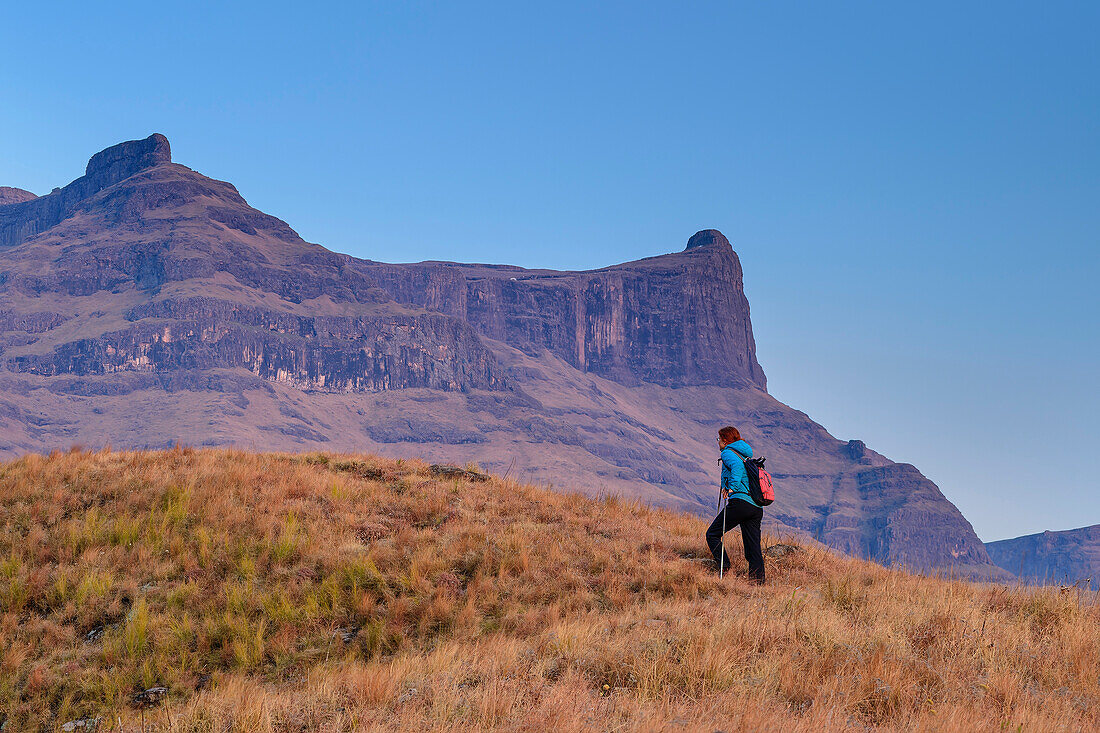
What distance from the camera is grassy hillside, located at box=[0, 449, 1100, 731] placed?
689 cm

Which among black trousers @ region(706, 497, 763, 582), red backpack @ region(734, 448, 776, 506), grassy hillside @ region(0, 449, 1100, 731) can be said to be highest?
red backpack @ region(734, 448, 776, 506)

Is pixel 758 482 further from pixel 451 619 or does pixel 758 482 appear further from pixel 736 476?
pixel 451 619

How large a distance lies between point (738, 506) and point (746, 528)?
0.50 m

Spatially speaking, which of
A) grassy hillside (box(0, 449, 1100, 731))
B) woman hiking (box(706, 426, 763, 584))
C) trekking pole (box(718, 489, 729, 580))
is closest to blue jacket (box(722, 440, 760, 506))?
woman hiking (box(706, 426, 763, 584))

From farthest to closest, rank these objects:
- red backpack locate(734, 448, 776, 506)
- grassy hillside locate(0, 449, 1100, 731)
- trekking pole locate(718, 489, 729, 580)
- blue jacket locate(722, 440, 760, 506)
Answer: trekking pole locate(718, 489, 729, 580) < blue jacket locate(722, 440, 760, 506) < red backpack locate(734, 448, 776, 506) < grassy hillside locate(0, 449, 1100, 731)

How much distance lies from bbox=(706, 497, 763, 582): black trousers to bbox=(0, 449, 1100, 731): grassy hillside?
352 mm

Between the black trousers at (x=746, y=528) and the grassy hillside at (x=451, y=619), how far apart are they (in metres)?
0.35

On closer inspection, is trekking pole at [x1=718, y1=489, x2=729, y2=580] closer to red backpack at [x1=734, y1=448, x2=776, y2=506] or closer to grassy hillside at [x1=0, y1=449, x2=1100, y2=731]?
grassy hillside at [x1=0, y1=449, x2=1100, y2=731]

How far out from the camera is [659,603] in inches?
427

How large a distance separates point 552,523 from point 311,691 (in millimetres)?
7482

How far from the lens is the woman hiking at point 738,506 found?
37.7 ft

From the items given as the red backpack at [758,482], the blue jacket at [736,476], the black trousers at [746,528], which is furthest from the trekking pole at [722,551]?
the red backpack at [758,482]

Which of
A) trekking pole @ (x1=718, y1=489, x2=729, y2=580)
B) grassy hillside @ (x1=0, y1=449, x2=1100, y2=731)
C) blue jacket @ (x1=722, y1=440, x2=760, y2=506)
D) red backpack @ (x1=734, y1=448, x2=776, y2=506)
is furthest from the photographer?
trekking pole @ (x1=718, y1=489, x2=729, y2=580)

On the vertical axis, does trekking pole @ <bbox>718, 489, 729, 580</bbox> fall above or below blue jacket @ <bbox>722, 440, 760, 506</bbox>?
below
